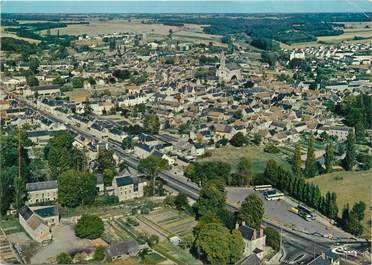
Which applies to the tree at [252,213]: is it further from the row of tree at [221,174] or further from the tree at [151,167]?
the tree at [151,167]

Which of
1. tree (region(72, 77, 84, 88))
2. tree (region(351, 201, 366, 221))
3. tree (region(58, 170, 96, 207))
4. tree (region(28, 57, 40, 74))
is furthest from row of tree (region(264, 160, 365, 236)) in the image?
tree (region(28, 57, 40, 74))

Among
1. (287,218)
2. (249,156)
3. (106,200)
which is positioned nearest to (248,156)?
(249,156)

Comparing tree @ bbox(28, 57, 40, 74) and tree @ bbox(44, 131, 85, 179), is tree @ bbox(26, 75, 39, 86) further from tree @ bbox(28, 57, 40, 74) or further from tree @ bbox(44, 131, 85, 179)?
tree @ bbox(44, 131, 85, 179)

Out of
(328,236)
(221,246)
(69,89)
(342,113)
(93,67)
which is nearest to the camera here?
(221,246)

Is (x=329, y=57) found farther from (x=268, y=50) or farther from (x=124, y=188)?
(x=124, y=188)

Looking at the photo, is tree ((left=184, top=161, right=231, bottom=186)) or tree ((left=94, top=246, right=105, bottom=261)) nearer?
tree ((left=94, top=246, right=105, bottom=261))

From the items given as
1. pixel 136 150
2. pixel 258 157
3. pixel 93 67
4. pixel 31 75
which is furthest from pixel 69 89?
pixel 258 157
